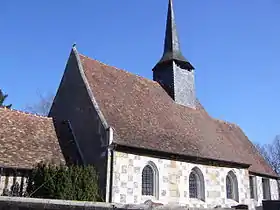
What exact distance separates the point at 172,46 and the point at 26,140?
45.9ft

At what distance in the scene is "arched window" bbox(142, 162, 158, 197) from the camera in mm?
16281

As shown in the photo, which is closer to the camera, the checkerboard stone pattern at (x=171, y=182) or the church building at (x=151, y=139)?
the checkerboard stone pattern at (x=171, y=182)

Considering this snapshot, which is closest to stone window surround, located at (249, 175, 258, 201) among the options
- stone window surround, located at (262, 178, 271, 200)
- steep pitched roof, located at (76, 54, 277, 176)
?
steep pitched roof, located at (76, 54, 277, 176)

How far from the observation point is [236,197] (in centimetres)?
2041

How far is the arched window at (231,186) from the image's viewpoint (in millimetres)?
20442

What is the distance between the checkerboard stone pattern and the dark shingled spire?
8.33 m

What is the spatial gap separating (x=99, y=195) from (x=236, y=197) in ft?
33.3

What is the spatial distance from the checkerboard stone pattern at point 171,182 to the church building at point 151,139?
45mm

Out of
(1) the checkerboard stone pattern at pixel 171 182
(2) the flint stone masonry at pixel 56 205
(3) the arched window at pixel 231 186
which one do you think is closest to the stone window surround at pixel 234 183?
(3) the arched window at pixel 231 186

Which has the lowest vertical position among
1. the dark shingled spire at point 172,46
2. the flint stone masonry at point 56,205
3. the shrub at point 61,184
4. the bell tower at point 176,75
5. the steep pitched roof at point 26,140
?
the flint stone masonry at point 56,205

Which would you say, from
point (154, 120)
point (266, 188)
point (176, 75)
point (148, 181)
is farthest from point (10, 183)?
point (266, 188)

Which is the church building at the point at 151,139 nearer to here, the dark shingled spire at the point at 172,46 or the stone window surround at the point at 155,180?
the stone window surround at the point at 155,180

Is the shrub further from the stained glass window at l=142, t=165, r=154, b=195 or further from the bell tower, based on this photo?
the bell tower

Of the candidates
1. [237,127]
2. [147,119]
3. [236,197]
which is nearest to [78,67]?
[147,119]
